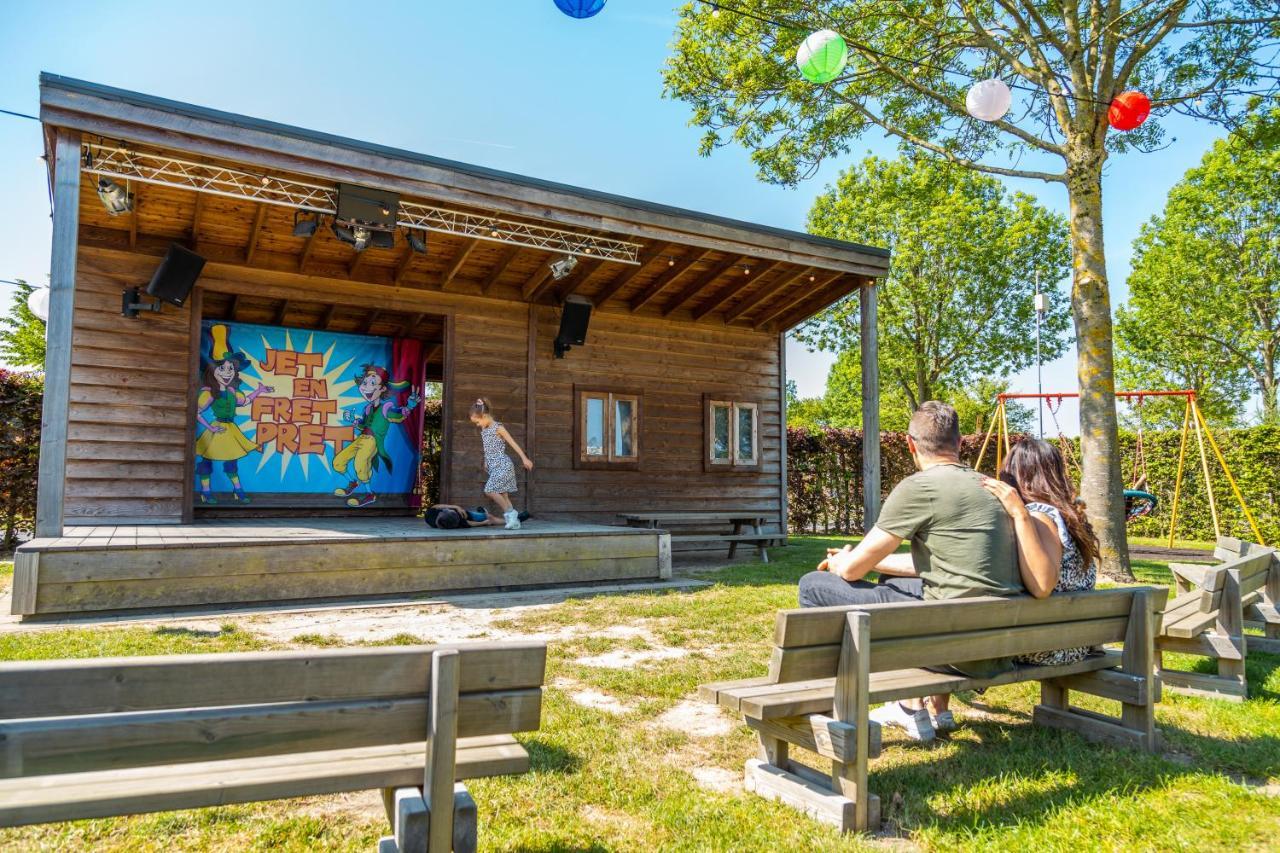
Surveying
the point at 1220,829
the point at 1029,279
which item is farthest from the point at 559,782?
the point at 1029,279

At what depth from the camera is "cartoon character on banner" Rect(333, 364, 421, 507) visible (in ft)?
37.8

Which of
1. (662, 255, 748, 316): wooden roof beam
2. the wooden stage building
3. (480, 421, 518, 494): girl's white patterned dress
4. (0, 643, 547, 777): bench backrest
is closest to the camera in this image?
(0, 643, 547, 777): bench backrest

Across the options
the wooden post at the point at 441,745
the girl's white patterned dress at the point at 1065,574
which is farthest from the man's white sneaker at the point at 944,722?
the wooden post at the point at 441,745

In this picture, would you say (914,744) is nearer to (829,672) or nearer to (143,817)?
(829,672)

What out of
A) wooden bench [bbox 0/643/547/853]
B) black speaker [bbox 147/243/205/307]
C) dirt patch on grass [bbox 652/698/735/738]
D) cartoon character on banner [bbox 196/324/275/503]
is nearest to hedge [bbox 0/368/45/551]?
cartoon character on banner [bbox 196/324/275/503]

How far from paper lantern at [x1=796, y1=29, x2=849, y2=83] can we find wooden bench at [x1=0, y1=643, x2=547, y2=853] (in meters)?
6.42

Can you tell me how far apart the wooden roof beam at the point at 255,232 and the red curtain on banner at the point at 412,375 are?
3096 millimetres

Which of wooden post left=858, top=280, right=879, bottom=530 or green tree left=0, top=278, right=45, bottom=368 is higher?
green tree left=0, top=278, right=45, bottom=368

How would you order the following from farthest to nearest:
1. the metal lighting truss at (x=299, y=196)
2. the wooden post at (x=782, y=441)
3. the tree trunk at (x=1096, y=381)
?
1. the wooden post at (x=782, y=441)
2. the tree trunk at (x=1096, y=381)
3. the metal lighting truss at (x=299, y=196)

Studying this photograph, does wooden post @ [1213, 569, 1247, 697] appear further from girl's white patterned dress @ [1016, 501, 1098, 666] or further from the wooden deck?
the wooden deck

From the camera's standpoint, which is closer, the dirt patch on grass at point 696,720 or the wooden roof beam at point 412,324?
the dirt patch on grass at point 696,720

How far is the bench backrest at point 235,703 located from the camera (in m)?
1.52

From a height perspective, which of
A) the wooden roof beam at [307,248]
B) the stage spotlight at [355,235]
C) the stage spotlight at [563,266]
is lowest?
the stage spotlight at [355,235]

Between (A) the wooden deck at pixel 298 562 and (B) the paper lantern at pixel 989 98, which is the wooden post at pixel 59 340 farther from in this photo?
(B) the paper lantern at pixel 989 98
